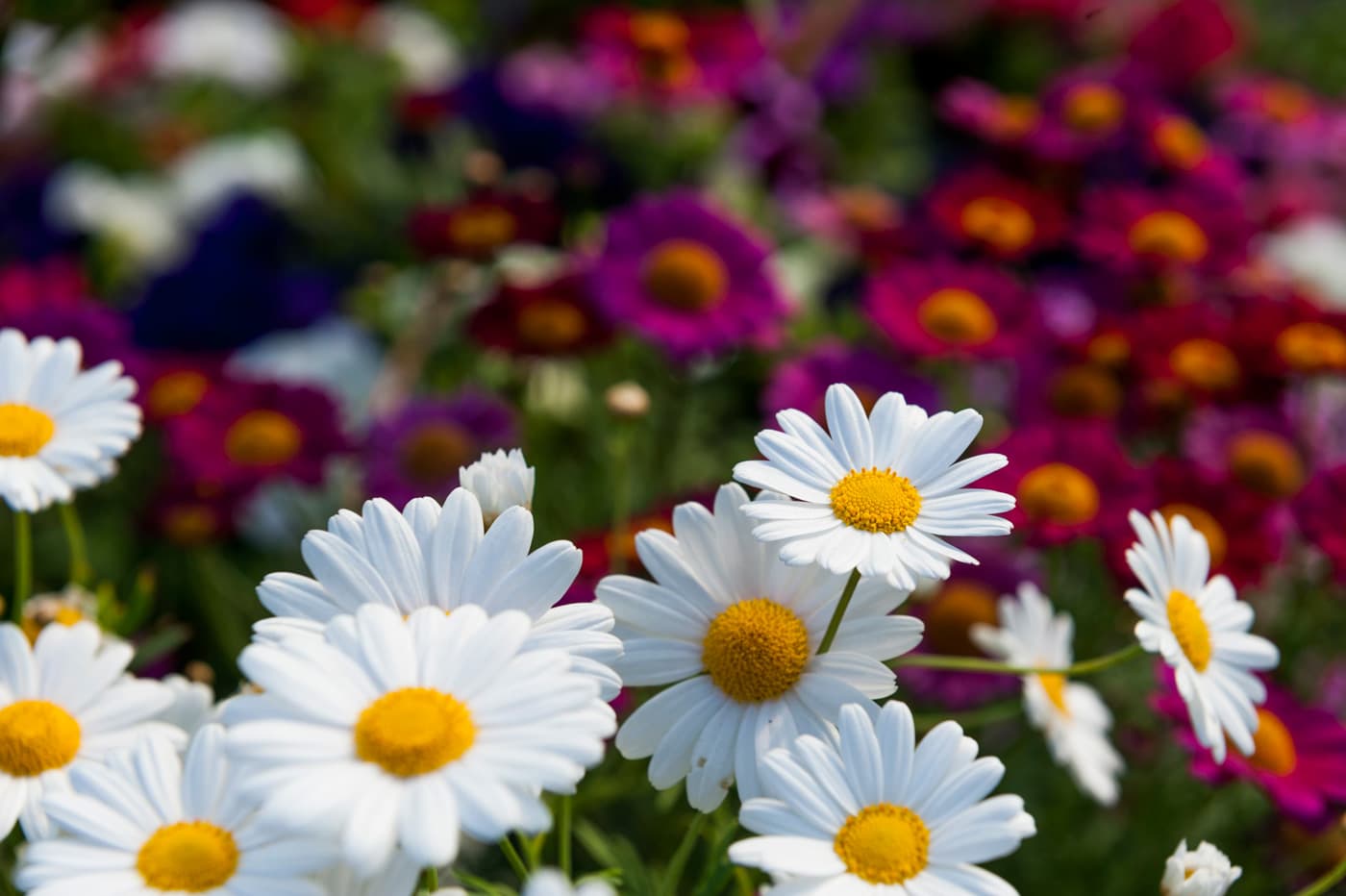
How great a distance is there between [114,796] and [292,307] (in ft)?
3.45

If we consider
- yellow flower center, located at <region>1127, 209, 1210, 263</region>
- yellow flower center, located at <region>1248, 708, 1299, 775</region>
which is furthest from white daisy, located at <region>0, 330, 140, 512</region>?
yellow flower center, located at <region>1127, 209, 1210, 263</region>

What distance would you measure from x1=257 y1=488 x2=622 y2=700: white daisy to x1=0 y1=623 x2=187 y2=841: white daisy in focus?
0.13 metres

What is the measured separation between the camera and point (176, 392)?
1.18 metres

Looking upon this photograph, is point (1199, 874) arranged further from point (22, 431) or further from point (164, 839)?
point (22, 431)

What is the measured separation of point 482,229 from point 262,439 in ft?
1.00

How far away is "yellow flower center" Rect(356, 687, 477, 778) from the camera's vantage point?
1.50 feet

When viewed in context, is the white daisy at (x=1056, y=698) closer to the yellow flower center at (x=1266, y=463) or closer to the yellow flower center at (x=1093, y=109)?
the yellow flower center at (x=1266, y=463)

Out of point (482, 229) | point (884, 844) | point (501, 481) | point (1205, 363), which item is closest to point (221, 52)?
point (482, 229)

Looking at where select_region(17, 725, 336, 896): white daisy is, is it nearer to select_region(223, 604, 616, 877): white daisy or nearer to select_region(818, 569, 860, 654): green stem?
select_region(223, 604, 616, 877): white daisy

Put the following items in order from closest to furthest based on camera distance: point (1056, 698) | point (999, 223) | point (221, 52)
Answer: point (1056, 698) → point (999, 223) → point (221, 52)

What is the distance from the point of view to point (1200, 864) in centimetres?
60

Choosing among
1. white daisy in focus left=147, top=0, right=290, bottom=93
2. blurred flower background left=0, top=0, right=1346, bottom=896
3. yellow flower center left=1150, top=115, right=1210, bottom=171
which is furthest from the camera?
white daisy in focus left=147, top=0, right=290, bottom=93

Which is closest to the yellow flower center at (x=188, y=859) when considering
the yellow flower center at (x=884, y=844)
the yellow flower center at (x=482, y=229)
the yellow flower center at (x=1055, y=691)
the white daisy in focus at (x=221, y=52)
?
the yellow flower center at (x=884, y=844)

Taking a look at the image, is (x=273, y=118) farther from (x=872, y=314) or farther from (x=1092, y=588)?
(x=1092, y=588)
